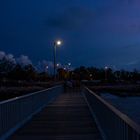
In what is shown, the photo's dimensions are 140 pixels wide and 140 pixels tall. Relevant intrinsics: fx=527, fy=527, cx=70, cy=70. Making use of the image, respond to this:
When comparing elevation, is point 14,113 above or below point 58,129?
above

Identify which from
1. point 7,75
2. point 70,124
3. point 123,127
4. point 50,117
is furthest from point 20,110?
point 7,75

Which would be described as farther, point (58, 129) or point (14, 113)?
point (58, 129)

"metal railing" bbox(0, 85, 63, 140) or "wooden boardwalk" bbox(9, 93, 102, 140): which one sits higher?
"metal railing" bbox(0, 85, 63, 140)

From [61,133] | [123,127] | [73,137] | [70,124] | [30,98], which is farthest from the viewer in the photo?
[30,98]

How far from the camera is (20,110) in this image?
66.7 ft

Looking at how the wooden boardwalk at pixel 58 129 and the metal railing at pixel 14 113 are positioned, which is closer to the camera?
the metal railing at pixel 14 113

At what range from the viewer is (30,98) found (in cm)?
2425

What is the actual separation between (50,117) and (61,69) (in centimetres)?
16253

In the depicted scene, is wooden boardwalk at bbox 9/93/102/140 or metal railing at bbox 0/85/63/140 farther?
wooden boardwalk at bbox 9/93/102/140

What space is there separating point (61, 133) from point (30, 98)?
6254 millimetres

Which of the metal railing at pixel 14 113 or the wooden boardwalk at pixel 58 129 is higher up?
the metal railing at pixel 14 113

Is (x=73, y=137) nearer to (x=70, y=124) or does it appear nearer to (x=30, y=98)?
(x=70, y=124)

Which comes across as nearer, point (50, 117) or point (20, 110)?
point (20, 110)

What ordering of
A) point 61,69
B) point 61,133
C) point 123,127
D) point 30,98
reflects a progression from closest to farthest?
point 123,127 < point 61,133 < point 30,98 < point 61,69
